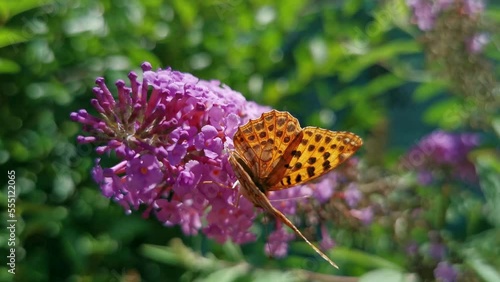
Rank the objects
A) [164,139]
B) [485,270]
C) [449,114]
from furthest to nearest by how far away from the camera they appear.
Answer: [449,114] < [485,270] < [164,139]

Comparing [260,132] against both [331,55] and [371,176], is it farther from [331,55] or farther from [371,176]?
[331,55]

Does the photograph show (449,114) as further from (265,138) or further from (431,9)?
(265,138)

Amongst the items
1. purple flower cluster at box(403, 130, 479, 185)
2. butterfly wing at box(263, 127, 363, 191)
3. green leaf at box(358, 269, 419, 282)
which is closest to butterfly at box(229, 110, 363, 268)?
butterfly wing at box(263, 127, 363, 191)

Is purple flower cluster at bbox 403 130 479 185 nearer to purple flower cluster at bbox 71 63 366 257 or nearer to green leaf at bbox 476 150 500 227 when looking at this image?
green leaf at bbox 476 150 500 227

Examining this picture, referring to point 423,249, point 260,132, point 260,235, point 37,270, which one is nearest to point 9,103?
point 37,270

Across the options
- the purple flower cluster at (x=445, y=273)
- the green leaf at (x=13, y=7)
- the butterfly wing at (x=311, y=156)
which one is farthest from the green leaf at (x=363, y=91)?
the butterfly wing at (x=311, y=156)

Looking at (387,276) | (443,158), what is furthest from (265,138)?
(443,158)
